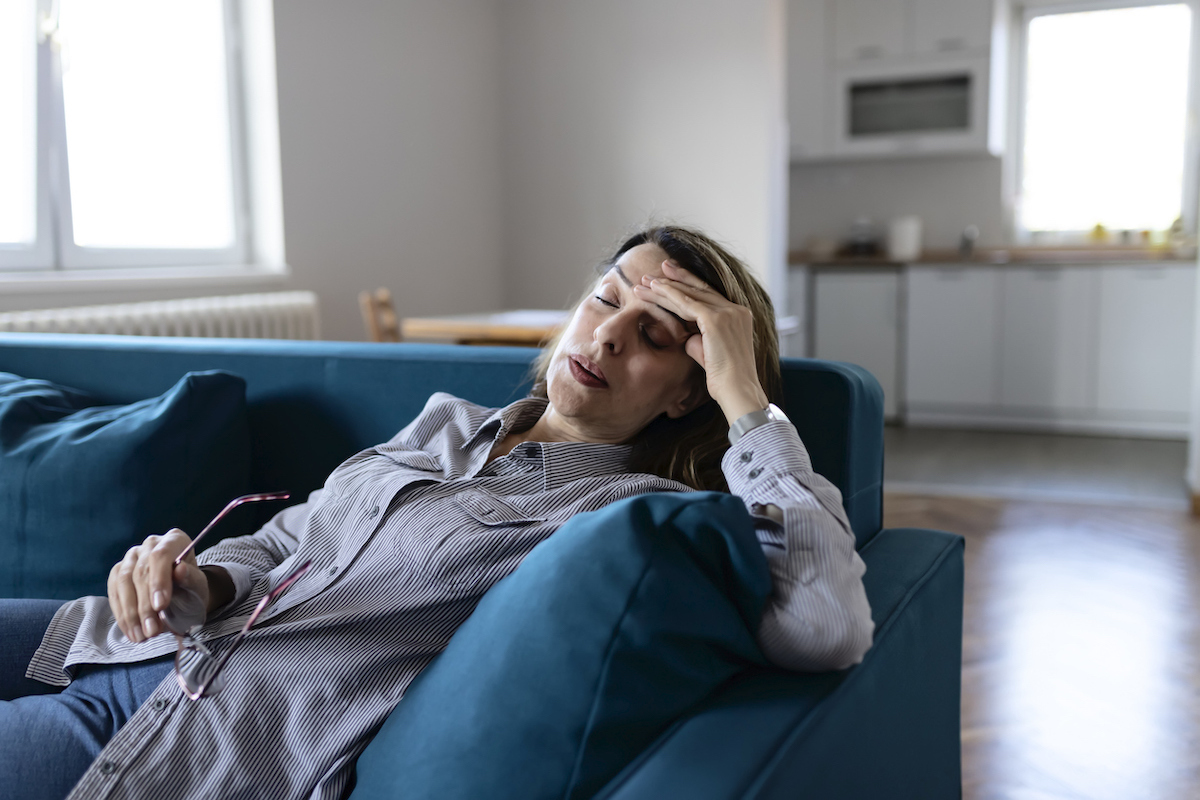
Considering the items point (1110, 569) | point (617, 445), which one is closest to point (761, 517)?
point (617, 445)

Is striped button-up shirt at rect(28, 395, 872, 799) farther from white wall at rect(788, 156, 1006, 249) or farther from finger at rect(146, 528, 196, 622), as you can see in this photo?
white wall at rect(788, 156, 1006, 249)

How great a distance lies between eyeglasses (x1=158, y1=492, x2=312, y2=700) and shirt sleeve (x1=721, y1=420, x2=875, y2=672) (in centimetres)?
51

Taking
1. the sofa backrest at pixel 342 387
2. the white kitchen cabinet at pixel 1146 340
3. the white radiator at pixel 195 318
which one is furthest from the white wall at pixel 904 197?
the sofa backrest at pixel 342 387

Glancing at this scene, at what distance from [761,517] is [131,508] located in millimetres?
1017

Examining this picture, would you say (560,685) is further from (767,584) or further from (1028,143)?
(1028,143)

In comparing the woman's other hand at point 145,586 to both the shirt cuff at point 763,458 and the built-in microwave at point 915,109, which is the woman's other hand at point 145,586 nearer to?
the shirt cuff at point 763,458

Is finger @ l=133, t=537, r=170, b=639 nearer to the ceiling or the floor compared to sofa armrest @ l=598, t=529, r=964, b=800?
nearer to the ceiling

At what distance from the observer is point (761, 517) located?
960 mm

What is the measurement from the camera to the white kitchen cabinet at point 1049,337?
18.1ft

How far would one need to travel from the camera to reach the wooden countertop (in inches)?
214

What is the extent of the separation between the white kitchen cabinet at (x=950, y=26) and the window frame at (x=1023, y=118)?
622 millimetres

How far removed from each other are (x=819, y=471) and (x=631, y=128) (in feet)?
13.3

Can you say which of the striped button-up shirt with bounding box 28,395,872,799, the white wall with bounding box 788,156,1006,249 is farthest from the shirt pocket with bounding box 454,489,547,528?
the white wall with bounding box 788,156,1006,249

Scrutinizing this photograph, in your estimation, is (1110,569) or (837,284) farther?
(837,284)
